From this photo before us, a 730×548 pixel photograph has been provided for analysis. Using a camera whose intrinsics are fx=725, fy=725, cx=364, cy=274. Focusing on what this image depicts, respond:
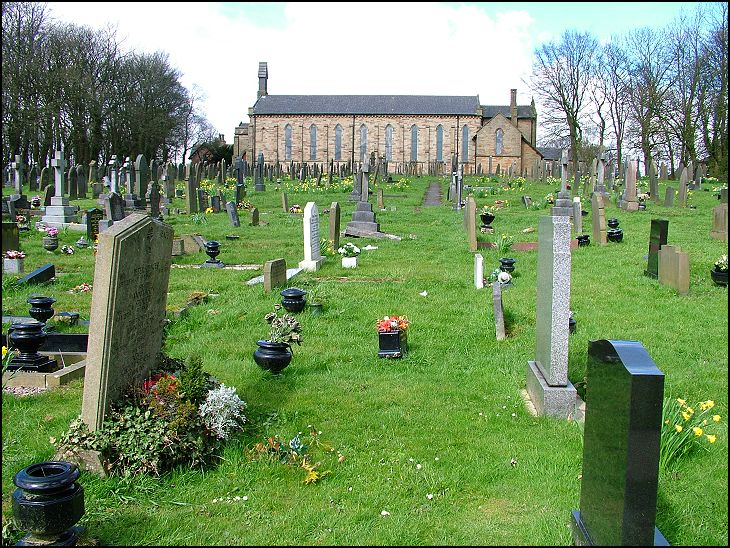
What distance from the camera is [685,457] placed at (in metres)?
5.52

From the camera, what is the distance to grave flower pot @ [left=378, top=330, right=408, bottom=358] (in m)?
8.54

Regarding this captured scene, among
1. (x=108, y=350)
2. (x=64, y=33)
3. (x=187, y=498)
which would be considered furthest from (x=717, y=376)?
(x=64, y=33)

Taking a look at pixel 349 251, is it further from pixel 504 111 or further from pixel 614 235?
pixel 504 111

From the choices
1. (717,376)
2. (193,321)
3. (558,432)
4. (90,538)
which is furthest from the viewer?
(193,321)

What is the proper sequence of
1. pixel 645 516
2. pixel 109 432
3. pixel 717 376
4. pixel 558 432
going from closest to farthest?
1. pixel 645 516
2. pixel 109 432
3. pixel 558 432
4. pixel 717 376

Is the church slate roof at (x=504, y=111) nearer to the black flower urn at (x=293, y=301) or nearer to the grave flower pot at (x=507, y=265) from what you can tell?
the grave flower pot at (x=507, y=265)

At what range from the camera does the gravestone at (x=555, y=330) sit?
6590 mm

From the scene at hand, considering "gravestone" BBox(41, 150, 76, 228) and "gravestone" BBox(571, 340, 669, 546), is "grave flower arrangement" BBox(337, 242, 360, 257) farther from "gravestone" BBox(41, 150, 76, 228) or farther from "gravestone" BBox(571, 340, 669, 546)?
"gravestone" BBox(571, 340, 669, 546)

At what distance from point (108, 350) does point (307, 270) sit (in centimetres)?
894

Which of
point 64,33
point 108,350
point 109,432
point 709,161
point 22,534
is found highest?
point 64,33

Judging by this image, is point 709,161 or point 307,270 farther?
point 709,161

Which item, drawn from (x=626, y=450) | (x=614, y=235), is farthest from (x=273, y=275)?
(x=626, y=450)

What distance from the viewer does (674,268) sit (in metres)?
11.4

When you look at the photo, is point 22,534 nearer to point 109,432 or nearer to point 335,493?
point 109,432
